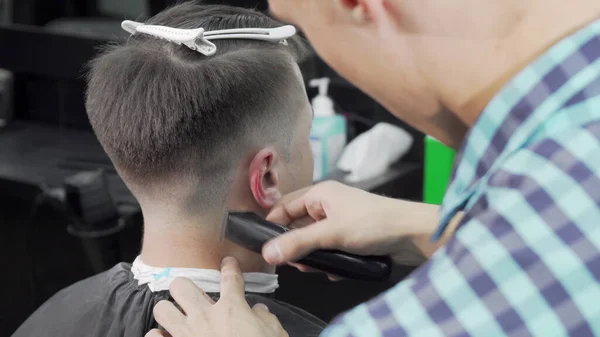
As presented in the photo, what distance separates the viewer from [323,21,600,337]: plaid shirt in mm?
674

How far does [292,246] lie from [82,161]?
1569 mm

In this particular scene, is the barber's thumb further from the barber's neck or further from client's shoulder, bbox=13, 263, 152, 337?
the barber's neck

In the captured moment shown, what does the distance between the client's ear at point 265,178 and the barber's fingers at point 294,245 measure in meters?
0.16

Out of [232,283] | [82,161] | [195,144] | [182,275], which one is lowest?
[82,161]

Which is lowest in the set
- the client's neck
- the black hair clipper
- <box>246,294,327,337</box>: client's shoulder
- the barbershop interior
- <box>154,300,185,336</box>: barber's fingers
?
the barbershop interior

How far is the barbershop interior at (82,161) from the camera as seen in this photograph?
7.18 feet

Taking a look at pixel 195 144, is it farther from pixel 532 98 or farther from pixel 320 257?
pixel 532 98

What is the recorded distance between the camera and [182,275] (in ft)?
4.42

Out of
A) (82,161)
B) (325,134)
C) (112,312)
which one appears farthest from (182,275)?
(82,161)

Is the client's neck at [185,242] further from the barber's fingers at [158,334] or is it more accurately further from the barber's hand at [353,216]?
the barber's fingers at [158,334]

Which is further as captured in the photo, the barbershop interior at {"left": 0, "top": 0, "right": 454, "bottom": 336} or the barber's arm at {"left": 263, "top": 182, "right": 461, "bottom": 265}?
the barbershop interior at {"left": 0, "top": 0, "right": 454, "bottom": 336}

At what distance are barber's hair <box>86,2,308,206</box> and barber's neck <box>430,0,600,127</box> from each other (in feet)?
1.86

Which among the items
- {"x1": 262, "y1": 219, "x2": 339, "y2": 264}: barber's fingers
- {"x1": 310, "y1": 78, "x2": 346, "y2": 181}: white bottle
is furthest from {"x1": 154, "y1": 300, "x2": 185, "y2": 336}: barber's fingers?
{"x1": 310, "y1": 78, "x2": 346, "y2": 181}: white bottle

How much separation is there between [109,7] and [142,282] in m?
1.80
